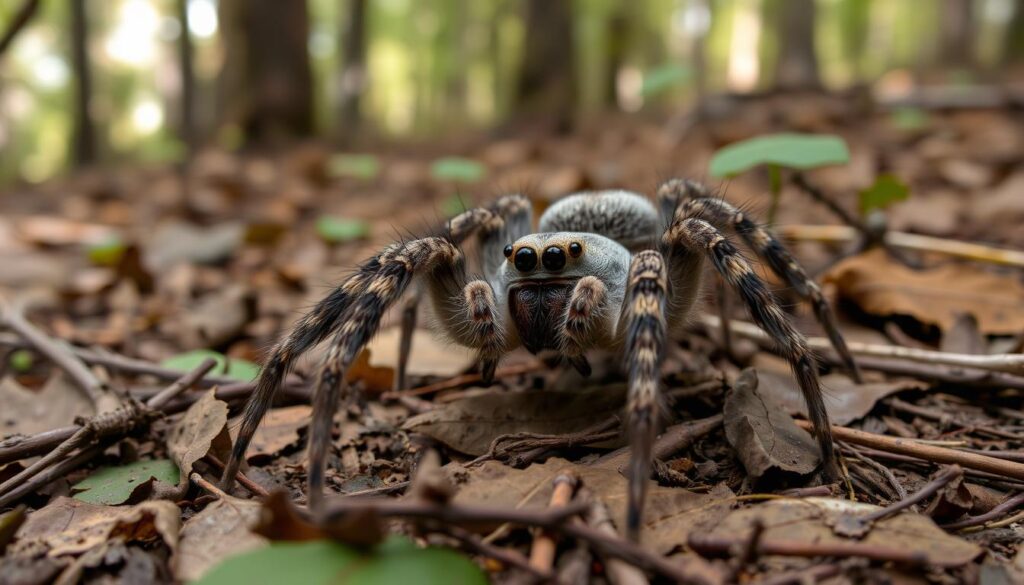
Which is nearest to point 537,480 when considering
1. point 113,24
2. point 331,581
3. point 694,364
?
point 331,581

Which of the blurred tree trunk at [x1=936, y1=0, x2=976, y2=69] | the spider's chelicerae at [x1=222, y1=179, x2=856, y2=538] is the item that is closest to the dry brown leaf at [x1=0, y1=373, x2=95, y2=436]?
the spider's chelicerae at [x1=222, y1=179, x2=856, y2=538]

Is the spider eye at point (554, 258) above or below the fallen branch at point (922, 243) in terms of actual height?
above

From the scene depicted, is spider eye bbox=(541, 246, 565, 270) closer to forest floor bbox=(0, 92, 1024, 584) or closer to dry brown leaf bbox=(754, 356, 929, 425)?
forest floor bbox=(0, 92, 1024, 584)

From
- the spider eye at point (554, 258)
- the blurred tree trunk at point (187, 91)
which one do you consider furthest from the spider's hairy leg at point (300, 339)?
the blurred tree trunk at point (187, 91)

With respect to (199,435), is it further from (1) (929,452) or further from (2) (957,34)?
(2) (957,34)

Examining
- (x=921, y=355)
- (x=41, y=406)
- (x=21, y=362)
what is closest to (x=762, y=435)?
(x=921, y=355)

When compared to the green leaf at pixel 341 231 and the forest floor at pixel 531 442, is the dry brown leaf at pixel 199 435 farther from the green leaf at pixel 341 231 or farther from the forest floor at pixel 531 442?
the green leaf at pixel 341 231

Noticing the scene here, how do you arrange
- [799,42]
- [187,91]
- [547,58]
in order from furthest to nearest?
1. [799,42]
2. [547,58]
3. [187,91]

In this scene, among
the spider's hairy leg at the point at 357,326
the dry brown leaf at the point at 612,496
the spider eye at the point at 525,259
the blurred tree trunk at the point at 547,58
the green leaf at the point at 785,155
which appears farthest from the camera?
the blurred tree trunk at the point at 547,58
